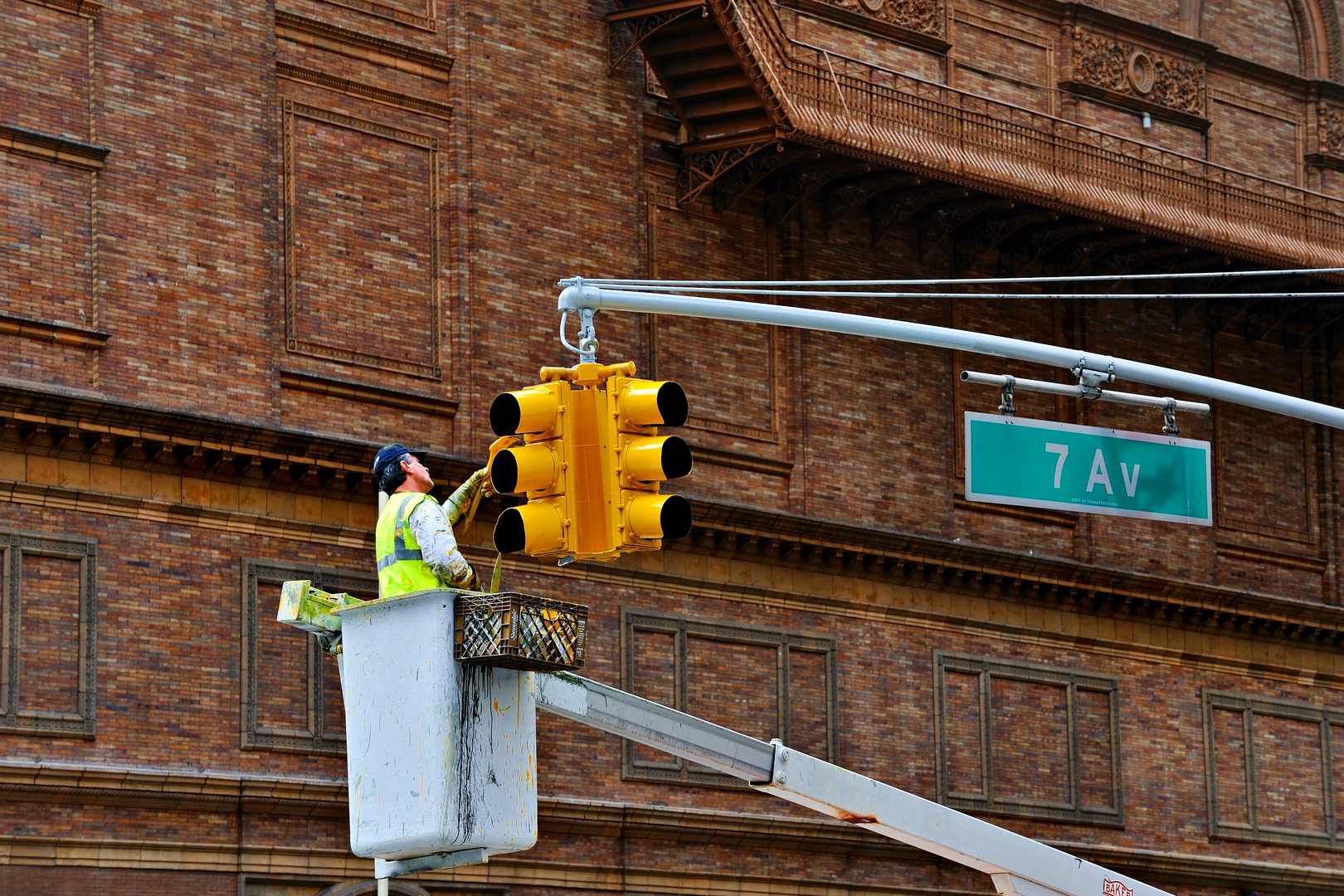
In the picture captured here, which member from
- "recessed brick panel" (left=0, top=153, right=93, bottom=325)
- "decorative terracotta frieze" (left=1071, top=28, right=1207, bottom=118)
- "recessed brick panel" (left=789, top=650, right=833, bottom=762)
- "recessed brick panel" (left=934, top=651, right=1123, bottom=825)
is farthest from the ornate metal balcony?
"recessed brick panel" (left=0, top=153, right=93, bottom=325)

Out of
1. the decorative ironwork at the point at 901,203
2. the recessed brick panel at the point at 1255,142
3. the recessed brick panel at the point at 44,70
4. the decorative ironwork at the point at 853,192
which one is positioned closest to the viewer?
the recessed brick panel at the point at 44,70

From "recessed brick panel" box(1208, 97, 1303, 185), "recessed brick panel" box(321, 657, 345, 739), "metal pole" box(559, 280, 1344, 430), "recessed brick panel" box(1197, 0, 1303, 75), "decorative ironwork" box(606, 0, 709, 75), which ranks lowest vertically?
A: "recessed brick panel" box(321, 657, 345, 739)

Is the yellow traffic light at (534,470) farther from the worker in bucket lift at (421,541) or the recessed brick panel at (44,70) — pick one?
the recessed brick panel at (44,70)

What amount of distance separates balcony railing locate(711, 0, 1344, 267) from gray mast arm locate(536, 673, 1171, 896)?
13181mm

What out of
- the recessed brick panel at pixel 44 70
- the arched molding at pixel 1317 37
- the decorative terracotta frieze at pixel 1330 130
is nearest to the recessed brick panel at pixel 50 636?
the recessed brick panel at pixel 44 70

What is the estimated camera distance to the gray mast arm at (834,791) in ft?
53.2

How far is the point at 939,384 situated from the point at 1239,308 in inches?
254

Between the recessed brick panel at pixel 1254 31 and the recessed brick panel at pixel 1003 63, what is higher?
the recessed brick panel at pixel 1254 31

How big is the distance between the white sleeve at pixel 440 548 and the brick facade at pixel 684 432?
36.2ft

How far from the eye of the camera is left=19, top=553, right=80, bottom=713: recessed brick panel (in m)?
24.6

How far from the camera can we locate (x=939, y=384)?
34375 mm

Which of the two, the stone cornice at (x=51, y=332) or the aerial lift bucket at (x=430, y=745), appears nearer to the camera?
the aerial lift bucket at (x=430, y=745)

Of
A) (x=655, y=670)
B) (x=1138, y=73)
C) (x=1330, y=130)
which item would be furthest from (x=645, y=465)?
(x=1330, y=130)

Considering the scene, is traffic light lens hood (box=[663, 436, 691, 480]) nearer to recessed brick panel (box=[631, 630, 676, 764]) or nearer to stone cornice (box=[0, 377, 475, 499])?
stone cornice (box=[0, 377, 475, 499])
